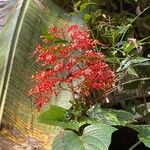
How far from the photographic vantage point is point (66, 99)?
2.12 m

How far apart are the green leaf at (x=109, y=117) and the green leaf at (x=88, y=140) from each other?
0.09 m

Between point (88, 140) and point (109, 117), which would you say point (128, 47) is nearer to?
point (109, 117)

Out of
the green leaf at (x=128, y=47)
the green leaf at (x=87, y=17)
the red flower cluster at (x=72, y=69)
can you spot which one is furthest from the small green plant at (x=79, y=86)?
the green leaf at (x=87, y=17)

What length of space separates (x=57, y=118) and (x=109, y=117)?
0.21 m

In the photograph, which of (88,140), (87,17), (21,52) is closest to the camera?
(88,140)

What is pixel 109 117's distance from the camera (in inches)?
68.0

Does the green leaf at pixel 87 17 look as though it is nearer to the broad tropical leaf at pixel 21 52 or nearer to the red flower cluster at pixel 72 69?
the broad tropical leaf at pixel 21 52

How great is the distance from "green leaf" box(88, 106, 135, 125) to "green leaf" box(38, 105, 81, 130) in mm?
88

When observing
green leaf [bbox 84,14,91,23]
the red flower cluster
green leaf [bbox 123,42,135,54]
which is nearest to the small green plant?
the red flower cluster

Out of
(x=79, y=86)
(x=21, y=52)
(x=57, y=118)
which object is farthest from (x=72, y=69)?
(x=21, y=52)

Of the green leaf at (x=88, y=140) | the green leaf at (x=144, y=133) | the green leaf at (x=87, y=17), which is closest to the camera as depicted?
the green leaf at (x=88, y=140)

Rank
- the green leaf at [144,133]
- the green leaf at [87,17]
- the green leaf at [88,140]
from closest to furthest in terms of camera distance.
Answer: the green leaf at [88,140] < the green leaf at [144,133] < the green leaf at [87,17]

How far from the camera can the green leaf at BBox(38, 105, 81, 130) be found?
163 centimetres

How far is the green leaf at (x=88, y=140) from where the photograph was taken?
1.54m
